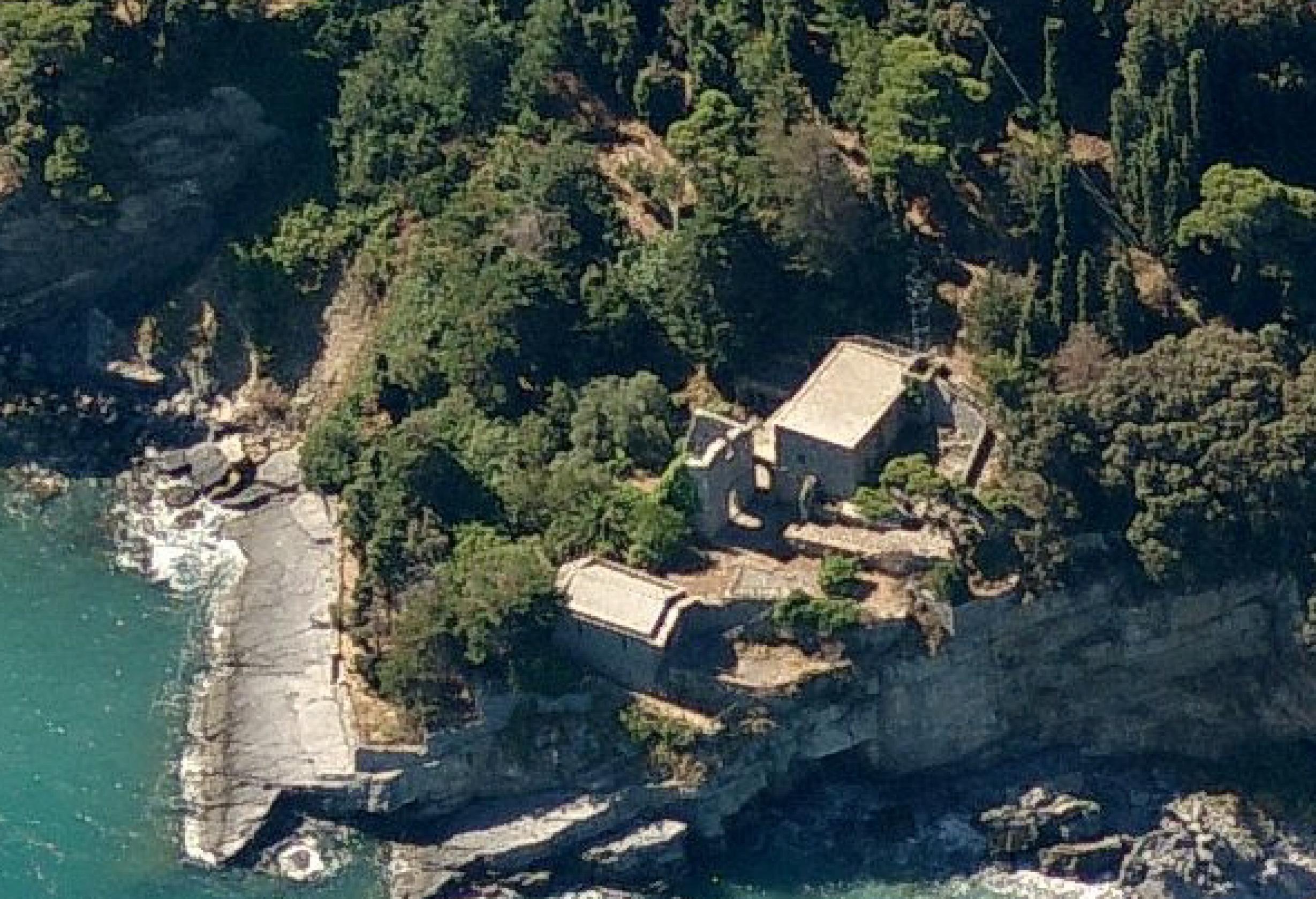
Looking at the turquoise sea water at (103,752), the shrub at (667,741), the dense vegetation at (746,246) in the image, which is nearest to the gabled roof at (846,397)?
the dense vegetation at (746,246)

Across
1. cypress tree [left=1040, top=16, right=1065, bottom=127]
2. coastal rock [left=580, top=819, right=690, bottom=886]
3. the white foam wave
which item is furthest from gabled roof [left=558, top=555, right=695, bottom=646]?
cypress tree [left=1040, top=16, right=1065, bottom=127]

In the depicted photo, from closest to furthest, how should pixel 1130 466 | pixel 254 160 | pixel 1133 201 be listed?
1. pixel 1130 466
2. pixel 1133 201
3. pixel 254 160

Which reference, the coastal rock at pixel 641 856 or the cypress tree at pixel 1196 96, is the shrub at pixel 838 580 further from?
the cypress tree at pixel 1196 96

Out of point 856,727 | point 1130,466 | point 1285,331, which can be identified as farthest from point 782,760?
point 1285,331

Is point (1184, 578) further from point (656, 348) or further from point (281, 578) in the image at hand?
point (281, 578)

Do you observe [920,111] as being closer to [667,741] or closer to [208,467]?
[667,741]

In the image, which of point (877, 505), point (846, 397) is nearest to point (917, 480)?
point (877, 505)

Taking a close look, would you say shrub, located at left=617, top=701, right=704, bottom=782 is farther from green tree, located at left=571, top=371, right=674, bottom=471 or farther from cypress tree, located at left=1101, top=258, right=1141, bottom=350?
cypress tree, located at left=1101, top=258, right=1141, bottom=350
